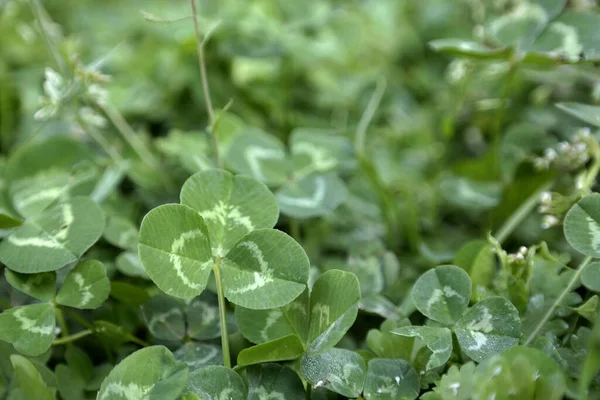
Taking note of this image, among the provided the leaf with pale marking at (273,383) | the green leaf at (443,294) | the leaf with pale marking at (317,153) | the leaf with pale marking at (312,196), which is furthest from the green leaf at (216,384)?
the leaf with pale marking at (317,153)

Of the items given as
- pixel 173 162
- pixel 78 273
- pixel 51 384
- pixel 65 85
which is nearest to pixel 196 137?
pixel 173 162

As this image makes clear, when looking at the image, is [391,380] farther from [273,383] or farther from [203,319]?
[203,319]

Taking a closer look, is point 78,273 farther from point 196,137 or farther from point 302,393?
point 196,137

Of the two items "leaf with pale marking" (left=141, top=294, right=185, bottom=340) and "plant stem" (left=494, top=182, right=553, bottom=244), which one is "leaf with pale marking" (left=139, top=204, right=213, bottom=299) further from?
"plant stem" (left=494, top=182, right=553, bottom=244)

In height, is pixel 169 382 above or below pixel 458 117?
above

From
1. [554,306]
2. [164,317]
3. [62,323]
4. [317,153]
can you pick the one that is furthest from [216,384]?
[317,153]

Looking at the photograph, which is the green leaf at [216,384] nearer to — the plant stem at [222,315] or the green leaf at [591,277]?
the plant stem at [222,315]
